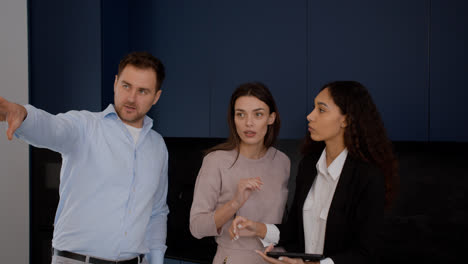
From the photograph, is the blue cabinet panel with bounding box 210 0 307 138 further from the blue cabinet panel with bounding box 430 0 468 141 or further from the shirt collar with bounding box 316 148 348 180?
the shirt collar with bounding box 316 148 348 180

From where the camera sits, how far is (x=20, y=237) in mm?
2855

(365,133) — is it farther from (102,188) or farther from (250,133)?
(102,188)

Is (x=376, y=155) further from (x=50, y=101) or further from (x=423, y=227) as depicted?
(x=50, y=101)

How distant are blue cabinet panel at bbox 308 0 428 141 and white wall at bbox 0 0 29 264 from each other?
7.28 feet

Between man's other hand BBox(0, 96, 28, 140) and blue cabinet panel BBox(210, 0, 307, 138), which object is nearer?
man's other hand BBox(0, 96, 28, 140)

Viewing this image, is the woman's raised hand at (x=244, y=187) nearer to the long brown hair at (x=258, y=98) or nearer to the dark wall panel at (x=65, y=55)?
the long brown hair at (x=258, y=98)

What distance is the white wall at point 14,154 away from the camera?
9.12ft

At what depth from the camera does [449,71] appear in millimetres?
2039

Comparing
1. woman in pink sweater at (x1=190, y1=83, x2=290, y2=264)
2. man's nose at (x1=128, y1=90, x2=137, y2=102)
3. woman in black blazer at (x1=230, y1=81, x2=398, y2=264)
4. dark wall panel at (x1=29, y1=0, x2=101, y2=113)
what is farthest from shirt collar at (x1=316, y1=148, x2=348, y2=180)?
dark wall panel at (x1=29, y1=0, x2=101, y2=113)

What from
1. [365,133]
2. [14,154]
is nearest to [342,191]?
[365,133]

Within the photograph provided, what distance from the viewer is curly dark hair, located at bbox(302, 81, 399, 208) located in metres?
1.38

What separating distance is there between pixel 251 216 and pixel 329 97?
0.58 metres

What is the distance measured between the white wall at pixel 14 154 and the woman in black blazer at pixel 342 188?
2.20 meters

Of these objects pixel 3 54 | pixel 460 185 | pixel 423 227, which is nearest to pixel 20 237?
pixel 3 54
